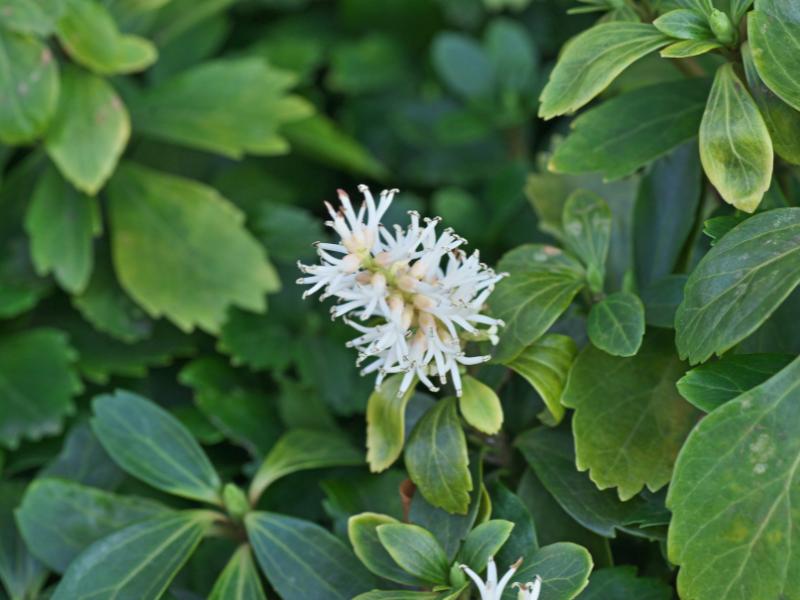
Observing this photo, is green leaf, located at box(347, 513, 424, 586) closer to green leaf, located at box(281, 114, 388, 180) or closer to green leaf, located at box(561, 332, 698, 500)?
green leaf, located at box(561, 332, 698, 500)

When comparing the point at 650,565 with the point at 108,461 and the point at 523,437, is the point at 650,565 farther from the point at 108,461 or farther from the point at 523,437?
the point at 108,461

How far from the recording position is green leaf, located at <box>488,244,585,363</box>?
83 cm

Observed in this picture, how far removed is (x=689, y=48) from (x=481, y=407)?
1.09 ft

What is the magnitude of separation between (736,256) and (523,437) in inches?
11.1

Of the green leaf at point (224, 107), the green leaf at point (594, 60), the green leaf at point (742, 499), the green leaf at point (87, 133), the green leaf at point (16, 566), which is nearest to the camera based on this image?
the green leaf at point (742, 499)

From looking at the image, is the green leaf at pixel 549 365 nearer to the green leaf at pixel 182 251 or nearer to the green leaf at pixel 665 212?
the green leaf at pixel 665 212

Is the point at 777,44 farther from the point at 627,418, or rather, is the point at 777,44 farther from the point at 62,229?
the point at 62,229

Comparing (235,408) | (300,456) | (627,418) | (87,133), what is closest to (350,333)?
(235,408)

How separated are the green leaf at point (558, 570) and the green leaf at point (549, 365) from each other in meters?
0.12

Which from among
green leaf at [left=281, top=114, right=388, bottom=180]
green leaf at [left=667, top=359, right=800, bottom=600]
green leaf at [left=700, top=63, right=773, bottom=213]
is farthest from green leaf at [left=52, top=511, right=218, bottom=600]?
green leaf at [left=281, top=114, right=388, bottom=180]

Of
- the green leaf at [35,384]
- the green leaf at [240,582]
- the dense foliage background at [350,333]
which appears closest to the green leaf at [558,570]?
the dense foliage background at [350,333]

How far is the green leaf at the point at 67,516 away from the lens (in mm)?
986

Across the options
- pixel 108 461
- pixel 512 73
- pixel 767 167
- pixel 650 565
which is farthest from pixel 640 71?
pixel 108 461

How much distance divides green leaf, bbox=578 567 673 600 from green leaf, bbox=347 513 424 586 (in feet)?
0.50
